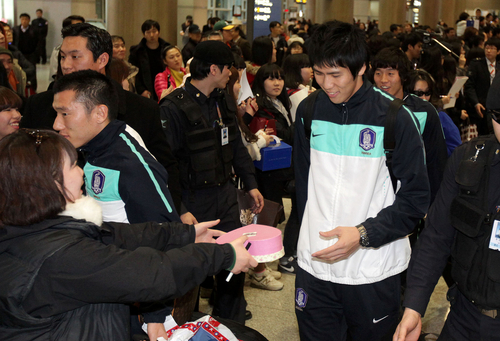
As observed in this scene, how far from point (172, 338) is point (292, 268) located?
2.77m

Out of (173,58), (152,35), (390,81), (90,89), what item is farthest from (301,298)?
(152,35)

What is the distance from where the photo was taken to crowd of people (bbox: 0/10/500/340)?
1602 mm

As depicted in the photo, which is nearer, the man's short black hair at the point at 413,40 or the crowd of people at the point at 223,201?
the crowd of people at the point at 223,201

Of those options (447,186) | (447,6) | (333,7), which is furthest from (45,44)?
(447,6)

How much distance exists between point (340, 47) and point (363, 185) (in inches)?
24.4

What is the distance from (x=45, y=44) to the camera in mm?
17891

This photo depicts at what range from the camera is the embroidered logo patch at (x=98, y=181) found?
2.33 meters

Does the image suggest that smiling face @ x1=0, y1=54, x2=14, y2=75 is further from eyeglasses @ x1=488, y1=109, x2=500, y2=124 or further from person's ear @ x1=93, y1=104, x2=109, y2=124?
eyeglasses @ x1=488, y1=109, x2=500, y2=124

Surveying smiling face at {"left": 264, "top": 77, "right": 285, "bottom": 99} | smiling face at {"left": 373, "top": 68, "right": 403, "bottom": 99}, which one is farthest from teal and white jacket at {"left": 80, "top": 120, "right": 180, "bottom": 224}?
smiling face at {"left": 264, "top": 77, "right": 285, "bottom": 99}

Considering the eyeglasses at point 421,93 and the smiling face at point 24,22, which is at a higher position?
the smiling face at point 24,22

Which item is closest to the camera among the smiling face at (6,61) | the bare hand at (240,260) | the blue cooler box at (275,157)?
the bare hand at (240,260)

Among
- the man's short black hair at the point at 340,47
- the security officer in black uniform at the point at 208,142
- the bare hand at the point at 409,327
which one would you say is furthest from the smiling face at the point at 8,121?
the bare hand at the point at 409,327

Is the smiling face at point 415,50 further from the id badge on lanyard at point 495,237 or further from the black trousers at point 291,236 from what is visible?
the id badge on lanyard at point 495,237

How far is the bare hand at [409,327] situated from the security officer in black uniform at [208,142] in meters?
1.76
